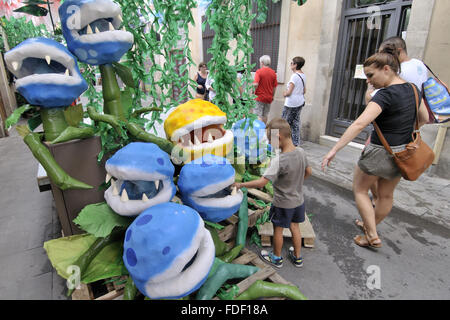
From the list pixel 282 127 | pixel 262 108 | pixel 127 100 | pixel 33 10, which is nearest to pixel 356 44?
pixel 262 108

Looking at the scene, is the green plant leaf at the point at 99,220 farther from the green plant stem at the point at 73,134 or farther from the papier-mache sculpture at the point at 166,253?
the green plant stem at the point at 73,134

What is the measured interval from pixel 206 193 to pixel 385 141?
1.47m

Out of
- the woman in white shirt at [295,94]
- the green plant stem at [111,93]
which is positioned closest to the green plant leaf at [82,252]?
the green plant stem at [111,93]

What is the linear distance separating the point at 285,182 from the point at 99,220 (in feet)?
4.10

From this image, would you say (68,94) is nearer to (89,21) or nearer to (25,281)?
(89,21)

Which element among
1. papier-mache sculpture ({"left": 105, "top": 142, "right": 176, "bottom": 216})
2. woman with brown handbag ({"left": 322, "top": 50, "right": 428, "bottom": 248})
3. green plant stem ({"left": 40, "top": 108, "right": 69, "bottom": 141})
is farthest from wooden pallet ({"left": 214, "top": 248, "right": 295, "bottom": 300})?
green plant stem ({"left": 40, "top": 108, "right": 69, "bottom": 141})

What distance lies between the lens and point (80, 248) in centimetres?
174

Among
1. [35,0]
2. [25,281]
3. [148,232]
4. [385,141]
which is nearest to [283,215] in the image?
[385,141]

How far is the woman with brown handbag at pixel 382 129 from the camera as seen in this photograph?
79.1 inches

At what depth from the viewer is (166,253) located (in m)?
1.25

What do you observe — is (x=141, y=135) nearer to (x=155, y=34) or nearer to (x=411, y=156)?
(x=155, y=34)

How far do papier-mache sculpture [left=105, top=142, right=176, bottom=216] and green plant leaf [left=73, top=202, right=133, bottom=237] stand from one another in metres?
0.08

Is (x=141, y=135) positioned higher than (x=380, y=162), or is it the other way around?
(x=141, y=135)

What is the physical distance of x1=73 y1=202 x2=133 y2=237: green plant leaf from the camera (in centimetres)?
153
